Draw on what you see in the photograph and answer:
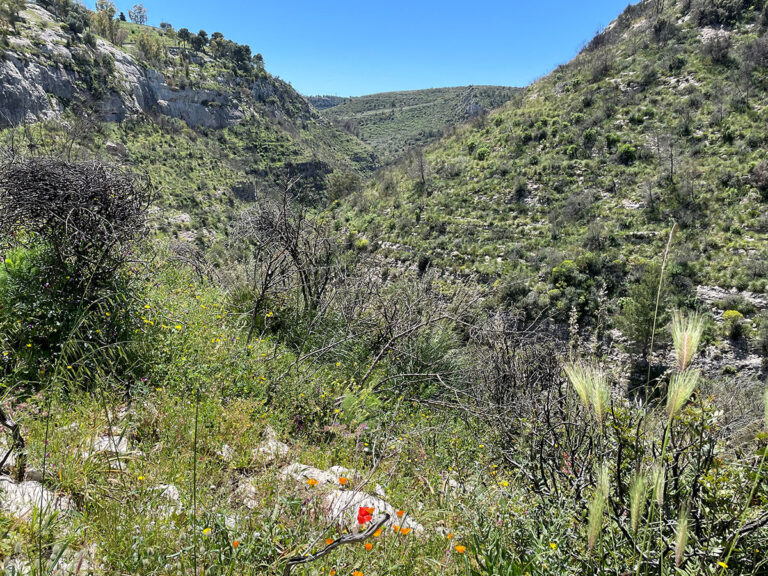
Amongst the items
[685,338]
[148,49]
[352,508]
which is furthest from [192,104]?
[685,338]

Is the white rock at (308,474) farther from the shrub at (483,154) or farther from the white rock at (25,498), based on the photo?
the shrub at (483,154)

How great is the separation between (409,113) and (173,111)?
63888 mm

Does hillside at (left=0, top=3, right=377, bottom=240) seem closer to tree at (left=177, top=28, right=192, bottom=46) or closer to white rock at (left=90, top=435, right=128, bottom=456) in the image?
tree at (left=177, top=28, right=192, bottom=46)

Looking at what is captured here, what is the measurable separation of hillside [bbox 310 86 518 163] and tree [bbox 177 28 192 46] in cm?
3731

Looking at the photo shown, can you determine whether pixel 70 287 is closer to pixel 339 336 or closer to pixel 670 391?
pixel 339 336

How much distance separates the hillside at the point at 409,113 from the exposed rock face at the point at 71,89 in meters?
34.8

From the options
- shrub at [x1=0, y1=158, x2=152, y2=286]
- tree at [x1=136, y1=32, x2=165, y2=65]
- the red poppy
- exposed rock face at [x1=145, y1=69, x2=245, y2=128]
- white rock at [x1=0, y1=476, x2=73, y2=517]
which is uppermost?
tree at [x1=136, y1=32, x2=165, y2=65]

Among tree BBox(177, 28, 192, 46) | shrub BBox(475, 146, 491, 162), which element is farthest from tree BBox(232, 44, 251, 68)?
shrub BBox(475, 146, 491, 162)

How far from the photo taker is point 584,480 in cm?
198

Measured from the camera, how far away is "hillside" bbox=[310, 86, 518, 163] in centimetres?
8794

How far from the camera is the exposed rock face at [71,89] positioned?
134 ft

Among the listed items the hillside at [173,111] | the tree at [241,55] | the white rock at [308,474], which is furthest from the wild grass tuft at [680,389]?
the tree at [241,55]

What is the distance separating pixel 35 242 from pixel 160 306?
3.73 feet

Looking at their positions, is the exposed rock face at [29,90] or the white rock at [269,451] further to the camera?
the exposed rock face at [29,90]
